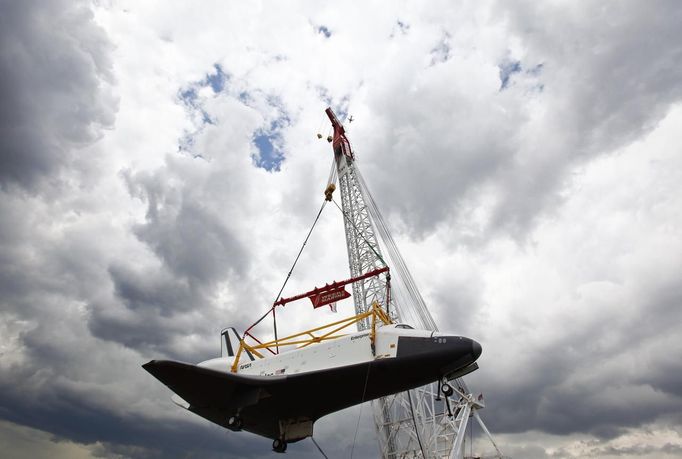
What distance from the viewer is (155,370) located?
56.2 ft

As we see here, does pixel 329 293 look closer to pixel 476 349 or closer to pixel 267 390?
pixel 267 390

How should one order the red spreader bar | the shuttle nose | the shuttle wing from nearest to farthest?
the shuttle nose
the shuttle wing
the red spreader bar

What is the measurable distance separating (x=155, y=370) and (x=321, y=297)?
11.8 m

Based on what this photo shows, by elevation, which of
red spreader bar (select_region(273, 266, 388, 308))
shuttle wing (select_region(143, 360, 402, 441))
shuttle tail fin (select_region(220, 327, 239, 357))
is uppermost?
red spreader bar (select_region(273, 266, 388, 308))

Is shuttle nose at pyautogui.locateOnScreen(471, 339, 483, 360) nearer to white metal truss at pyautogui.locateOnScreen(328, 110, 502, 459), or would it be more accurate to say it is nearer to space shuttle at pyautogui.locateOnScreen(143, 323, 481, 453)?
space shuttle at pyautogui.locateOnScreen(143, 323, 481, 453)

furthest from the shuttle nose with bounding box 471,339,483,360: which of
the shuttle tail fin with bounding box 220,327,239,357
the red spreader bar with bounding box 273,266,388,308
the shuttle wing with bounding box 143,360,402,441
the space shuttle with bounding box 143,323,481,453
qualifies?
the shuttle tail fin with bounding box 220,327,239,357

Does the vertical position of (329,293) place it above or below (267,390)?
above

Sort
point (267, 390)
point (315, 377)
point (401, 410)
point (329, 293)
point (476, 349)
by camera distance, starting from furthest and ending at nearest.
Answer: point (401, 410)
point (329, 293)
point (267, 390)
point (315, 377)
point (476, 349)

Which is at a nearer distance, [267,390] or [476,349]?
[476,349]

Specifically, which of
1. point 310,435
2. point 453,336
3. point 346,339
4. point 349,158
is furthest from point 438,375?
point 349,158

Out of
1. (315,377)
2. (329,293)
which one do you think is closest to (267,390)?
(315,377)

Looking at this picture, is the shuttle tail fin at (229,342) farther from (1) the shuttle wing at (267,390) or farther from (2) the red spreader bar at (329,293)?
(1) the shuttle wing at (267,390)

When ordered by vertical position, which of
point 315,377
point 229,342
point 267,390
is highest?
point 229,342

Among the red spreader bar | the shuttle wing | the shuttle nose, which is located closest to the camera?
the shuttle nose
